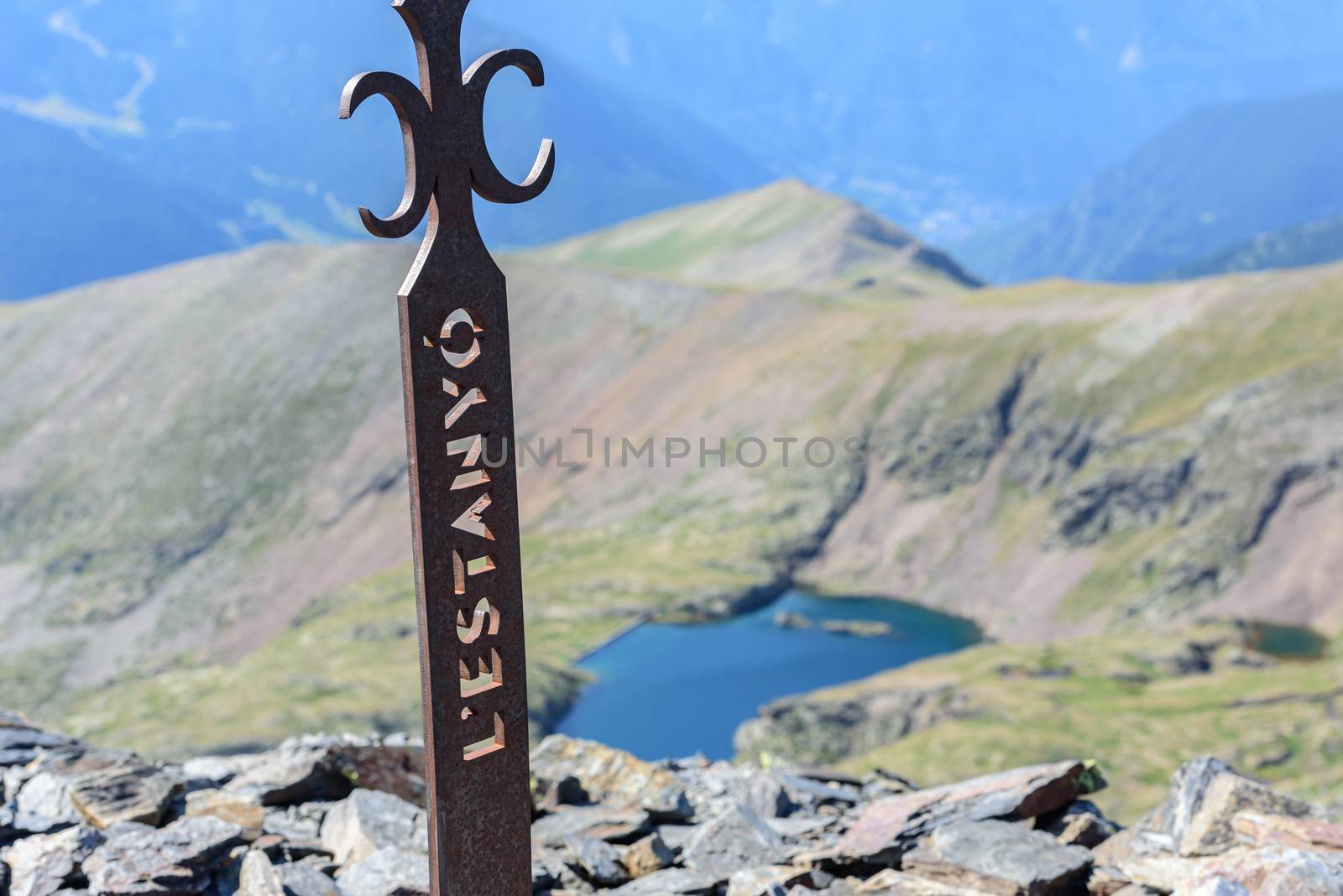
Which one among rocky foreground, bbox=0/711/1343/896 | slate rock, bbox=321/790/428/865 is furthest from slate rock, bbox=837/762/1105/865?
slate rock, bbox=321/790/428/865

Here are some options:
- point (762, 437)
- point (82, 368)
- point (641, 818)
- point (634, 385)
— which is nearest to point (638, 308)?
point (634, 385)

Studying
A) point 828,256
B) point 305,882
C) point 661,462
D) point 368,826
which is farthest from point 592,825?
point 828,256

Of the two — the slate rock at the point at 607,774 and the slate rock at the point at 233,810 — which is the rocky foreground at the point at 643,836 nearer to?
the slate rock at the point at 233,810

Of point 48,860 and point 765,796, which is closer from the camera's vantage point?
point 48,860

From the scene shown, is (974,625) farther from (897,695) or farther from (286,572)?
(286,572)

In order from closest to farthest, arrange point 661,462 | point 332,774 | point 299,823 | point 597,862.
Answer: point 597,862, point 299,823, point 332,774, point 661,462

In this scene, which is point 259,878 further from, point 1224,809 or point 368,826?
point 1224,809
